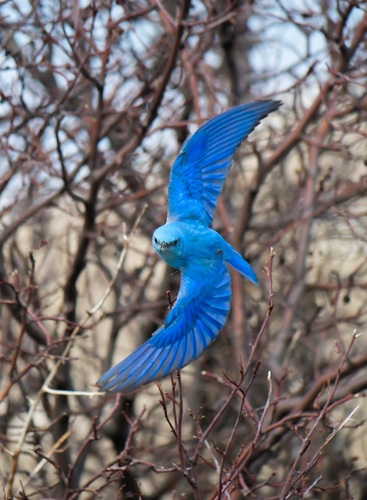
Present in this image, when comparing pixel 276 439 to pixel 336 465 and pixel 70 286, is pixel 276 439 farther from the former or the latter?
pixel 336 465

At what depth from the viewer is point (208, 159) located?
2988mm

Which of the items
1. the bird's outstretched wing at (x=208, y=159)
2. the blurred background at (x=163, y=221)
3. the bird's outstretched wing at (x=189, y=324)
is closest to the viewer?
the bird's outstretched wing at (x=189, y=324)

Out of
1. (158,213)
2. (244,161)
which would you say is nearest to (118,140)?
(158,213)

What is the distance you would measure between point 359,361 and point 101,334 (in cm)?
524

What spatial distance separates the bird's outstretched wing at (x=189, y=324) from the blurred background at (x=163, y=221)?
752mm

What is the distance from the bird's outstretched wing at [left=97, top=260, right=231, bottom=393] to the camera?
228 cm

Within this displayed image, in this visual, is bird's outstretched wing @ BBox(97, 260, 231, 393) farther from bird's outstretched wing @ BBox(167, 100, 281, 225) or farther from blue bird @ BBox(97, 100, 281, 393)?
bird's outstretched wing @ BBox(167, 100, 281, 225)

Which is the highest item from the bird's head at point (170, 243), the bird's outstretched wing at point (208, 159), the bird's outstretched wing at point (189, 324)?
the bird's outstretched wing at point (208, 159)

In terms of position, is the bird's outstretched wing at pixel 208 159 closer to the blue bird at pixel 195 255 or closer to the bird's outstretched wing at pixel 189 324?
the blue bird at pixel 195 255

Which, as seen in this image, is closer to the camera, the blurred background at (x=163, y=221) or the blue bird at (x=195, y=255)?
the blue bird at (x=195, y=255)

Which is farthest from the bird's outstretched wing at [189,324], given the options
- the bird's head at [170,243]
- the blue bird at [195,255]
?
the bird's head at [170,243]

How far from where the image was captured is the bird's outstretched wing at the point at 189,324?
228 cm

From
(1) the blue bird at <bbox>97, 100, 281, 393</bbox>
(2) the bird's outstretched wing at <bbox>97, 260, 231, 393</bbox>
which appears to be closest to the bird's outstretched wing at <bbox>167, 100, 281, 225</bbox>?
(1) the blue bird at <bbox>97, 100, 281, 393</bbox>

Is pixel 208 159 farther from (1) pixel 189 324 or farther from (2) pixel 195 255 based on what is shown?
(1) pixel 189 324
